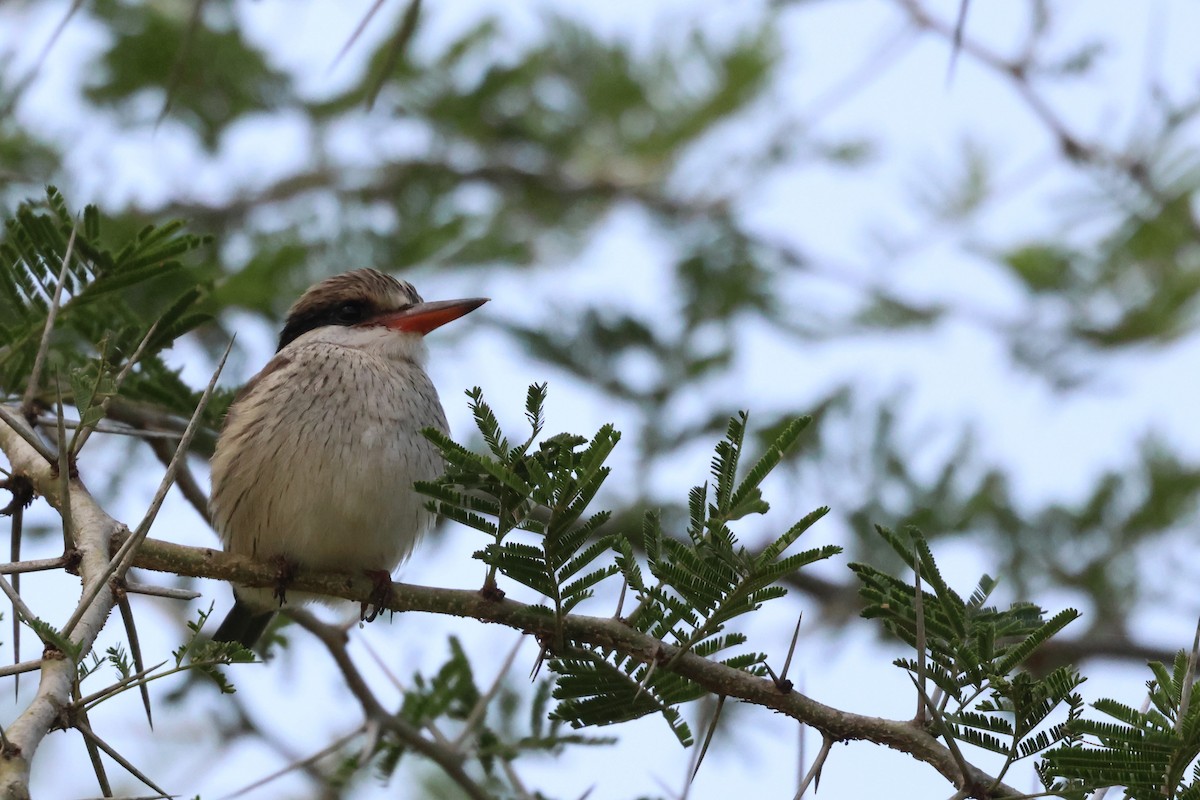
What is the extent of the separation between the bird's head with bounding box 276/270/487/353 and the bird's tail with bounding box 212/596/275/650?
0.93 metres

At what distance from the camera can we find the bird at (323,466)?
3.88 m

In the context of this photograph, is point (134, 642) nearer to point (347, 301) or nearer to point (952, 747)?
point (952, 747)

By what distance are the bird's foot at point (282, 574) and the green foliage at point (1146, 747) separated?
175 cm

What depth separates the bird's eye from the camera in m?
4.94

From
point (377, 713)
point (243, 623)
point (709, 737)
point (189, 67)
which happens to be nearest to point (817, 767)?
point (709, 737)

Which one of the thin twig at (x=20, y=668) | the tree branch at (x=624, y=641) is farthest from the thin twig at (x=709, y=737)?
the thin twig at (x=20, y=668)

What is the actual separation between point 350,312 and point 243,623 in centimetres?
116

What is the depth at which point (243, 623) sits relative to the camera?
4551 millimetres

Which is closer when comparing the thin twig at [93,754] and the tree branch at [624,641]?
the thin twig at [93,754]

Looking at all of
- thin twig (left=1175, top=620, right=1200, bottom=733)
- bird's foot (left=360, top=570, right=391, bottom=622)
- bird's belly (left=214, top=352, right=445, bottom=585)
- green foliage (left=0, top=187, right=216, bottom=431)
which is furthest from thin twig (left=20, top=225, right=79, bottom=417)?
thin twig (left=1175, top=620, right=1200, bottom=733)

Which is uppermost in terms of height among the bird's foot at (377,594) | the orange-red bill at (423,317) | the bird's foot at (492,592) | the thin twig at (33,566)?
the orange-red bill at (423,317)

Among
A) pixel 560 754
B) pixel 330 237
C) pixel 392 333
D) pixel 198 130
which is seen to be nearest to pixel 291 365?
pixel 392 333

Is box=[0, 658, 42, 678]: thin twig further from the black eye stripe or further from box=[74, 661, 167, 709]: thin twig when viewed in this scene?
the black eye stripe

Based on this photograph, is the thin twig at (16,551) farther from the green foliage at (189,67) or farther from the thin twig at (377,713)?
the green foliage at (189,67)
